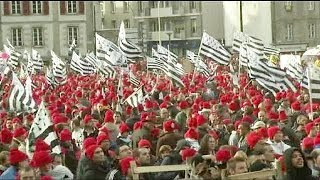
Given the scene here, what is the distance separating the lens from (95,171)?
11.6m

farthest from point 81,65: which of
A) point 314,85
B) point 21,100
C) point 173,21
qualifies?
point 173,21

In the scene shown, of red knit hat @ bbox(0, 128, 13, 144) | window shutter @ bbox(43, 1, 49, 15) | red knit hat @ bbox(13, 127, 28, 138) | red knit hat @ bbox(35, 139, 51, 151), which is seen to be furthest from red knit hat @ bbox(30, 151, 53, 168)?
window shutter @ bbox(43, 1, 49, 15)

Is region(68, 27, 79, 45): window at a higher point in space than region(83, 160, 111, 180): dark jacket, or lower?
higher

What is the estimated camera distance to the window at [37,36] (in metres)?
79.0

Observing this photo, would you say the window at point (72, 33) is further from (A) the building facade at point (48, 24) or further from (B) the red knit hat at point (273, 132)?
(B) the red knit hat at point (273, 132)

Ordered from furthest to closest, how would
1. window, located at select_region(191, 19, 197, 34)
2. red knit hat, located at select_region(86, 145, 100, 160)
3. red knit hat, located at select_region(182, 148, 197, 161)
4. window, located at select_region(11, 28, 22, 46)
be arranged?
window, located at select_region(191, 19, 197, 34) < window, located at select_region(11, 28, 22, 46) < red knit hat, located at select_region(182, 148, 197, 161) < red knit hat, located at select_region(86, 145, 100, 160)

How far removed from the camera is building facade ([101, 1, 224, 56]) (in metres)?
86.2

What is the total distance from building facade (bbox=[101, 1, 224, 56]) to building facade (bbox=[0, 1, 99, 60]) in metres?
4.42

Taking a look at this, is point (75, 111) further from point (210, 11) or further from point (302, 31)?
point (210, 11)

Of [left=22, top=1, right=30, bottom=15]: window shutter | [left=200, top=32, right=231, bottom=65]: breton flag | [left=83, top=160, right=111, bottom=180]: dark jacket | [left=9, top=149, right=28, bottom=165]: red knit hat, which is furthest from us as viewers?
[left=22, top=1, right=30, bottom=15]: window shutter

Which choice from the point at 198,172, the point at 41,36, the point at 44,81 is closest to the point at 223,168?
the point at 198,172

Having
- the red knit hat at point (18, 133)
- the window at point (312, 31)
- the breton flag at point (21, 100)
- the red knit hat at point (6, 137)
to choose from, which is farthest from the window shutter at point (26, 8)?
the red knit hat at point (6, 137)

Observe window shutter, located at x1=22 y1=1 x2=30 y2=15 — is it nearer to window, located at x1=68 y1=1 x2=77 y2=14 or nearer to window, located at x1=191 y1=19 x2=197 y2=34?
window, located at x1=68 y1=1 x2=77 y2=14

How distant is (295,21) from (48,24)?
829 inches
